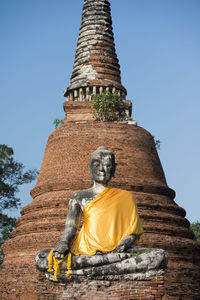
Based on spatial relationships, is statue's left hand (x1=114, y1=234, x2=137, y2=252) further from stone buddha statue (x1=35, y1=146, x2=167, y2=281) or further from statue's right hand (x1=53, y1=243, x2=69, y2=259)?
statue's right hand (x1=53, y1=243, x2=69, y2=259)

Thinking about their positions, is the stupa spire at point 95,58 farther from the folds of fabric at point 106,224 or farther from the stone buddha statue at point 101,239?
the folds of fabric at point 106,224

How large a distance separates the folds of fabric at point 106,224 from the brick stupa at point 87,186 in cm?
→ 439

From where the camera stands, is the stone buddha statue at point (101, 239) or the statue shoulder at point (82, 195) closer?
the stone buddha statue at point (101, 239)

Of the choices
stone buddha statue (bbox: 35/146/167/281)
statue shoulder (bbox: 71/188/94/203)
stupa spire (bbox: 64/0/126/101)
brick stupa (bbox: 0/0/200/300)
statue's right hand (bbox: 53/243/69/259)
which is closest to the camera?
stone buddha statue (bbox: 35/146/167/281)

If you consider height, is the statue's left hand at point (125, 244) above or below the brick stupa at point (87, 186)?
below

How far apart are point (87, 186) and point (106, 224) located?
6.38 meters

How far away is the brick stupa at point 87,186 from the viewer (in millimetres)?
10234

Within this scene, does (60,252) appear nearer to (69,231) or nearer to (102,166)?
(69,231)

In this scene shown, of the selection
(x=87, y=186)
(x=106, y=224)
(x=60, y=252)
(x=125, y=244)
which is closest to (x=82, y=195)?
(x=106, y=224)

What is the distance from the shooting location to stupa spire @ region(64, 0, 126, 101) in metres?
14.5

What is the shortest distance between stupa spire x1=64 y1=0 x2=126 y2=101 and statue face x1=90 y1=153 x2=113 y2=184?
9219 mm

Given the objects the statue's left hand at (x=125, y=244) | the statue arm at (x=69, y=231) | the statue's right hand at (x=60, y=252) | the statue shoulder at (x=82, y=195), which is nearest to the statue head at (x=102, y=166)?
the statue shoulder at (x=82, y=195)

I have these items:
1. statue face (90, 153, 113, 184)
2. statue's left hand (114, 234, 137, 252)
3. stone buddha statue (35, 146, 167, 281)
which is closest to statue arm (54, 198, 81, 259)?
stone buddha statue (35, 146, 167, 281)

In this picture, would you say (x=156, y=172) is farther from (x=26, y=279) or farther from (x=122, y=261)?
(x=122, y=261)
